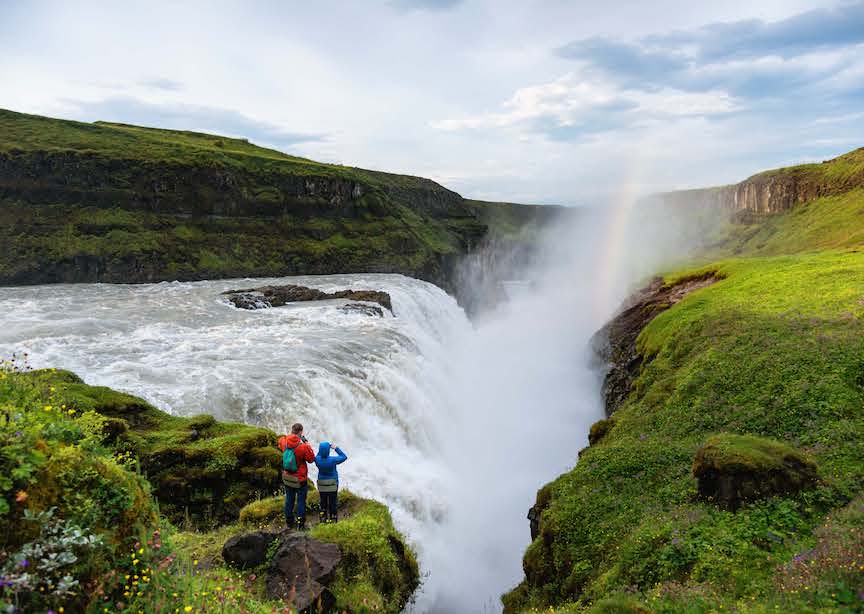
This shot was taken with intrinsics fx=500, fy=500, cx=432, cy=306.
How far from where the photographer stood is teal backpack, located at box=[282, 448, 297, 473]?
10305mm

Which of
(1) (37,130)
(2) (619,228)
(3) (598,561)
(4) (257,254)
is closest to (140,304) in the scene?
(4) (257,254)

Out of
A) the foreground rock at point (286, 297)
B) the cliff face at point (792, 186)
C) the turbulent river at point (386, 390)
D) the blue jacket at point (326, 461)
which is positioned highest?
the cliff face at point (792, 186)

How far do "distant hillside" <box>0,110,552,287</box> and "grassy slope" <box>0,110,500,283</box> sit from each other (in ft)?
0.55

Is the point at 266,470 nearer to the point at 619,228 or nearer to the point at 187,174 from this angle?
the point at 187,174

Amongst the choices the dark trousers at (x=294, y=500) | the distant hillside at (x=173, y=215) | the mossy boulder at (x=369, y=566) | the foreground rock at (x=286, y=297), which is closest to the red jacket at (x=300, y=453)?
the dark trousers at (x=294, y=500)

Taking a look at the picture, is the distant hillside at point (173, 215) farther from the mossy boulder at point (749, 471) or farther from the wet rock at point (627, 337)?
the mossy boulder at point (749, 471)

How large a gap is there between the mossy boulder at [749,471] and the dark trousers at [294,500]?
8674 millimetres

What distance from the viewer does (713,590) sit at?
7.71 m

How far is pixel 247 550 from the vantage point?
8.95 meters

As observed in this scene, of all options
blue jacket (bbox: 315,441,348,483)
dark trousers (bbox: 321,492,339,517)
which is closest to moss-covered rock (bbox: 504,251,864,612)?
dark trousers (bbox: 321,492,339,517)

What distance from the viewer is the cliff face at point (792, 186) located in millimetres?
80688

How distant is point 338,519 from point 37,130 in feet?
312

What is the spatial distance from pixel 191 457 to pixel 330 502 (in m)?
4.18

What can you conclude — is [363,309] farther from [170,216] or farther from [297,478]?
[170,216]
